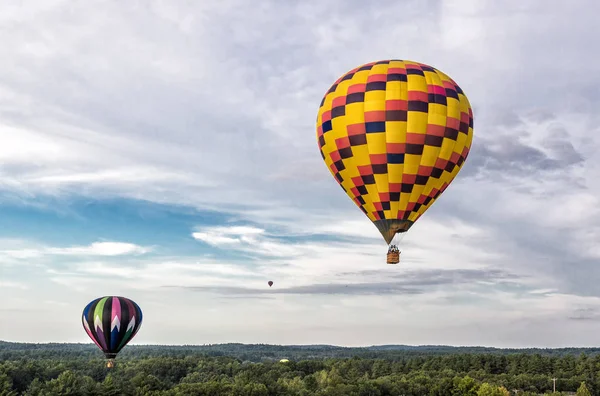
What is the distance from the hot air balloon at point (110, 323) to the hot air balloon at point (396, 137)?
2856 centimetres

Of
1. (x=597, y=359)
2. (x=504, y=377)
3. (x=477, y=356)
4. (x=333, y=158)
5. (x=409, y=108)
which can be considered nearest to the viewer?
(x=409, y=108)

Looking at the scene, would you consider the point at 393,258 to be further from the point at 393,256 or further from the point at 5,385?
the point at 5,385

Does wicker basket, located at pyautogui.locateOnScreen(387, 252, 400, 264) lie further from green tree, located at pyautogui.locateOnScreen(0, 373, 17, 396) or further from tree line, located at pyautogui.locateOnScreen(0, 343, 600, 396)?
green tree, located at pyautogui.locateOnScreen(0, 373, 17, 396)

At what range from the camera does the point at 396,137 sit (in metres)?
33.1

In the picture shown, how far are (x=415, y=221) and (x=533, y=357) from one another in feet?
397

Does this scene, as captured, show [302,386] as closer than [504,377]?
Yes

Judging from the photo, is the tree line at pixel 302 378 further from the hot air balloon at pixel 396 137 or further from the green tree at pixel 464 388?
the hot air balloon at pixel 396 137

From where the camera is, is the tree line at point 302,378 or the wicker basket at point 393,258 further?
the tree line at point 302,378

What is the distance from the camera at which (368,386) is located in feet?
278

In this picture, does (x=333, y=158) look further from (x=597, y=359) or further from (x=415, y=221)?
(x=597, y=359)

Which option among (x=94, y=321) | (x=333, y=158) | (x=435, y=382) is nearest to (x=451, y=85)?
(x=333, y=158)

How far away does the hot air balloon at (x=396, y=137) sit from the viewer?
3316 centimetres

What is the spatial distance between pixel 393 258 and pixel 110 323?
3069cm

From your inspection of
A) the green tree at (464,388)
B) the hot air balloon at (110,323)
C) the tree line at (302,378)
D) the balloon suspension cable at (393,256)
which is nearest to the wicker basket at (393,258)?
the balloon suspension cable at (393,256)
